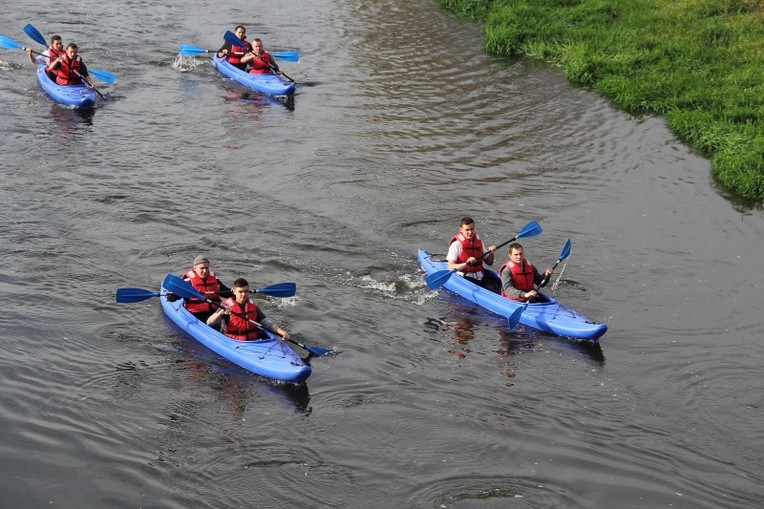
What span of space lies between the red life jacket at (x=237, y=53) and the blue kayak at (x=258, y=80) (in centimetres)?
13

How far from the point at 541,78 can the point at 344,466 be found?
14768 millimetres

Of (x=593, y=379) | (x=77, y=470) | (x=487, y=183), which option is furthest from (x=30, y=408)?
(x=487, y=183)

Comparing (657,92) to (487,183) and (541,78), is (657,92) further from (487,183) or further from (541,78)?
(487,183)

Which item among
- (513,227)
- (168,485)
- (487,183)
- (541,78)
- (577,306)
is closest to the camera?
(168,485)

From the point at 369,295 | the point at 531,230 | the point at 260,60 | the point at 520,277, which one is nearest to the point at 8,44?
the point at 260,60

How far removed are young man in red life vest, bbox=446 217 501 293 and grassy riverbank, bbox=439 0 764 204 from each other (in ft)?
18.5

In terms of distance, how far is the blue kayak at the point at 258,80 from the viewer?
886 inches

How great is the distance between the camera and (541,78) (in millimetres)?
23766

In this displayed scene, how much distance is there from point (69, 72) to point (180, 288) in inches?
405

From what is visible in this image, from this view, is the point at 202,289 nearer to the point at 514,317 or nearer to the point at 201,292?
the point at 201,292

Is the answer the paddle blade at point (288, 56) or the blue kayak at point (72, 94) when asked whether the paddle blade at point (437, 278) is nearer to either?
the blue kayak at point (72, 94)

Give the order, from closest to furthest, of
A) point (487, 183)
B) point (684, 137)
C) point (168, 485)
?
point (168, 485) → point (487, 183) → point (684, 137)

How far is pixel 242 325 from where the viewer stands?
511 inches

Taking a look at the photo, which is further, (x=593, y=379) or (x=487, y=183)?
(x=487, y=183)
